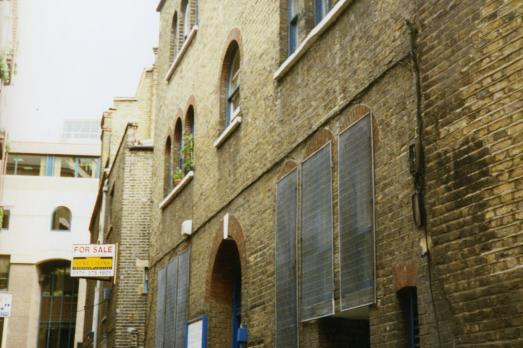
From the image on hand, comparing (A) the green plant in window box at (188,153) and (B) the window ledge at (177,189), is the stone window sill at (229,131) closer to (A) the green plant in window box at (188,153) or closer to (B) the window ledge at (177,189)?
(B) the window ledge at (177,189)

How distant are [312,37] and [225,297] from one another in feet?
19.1

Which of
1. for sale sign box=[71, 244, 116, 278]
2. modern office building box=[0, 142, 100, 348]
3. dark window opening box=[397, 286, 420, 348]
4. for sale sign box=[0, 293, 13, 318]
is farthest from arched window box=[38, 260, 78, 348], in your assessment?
dark window opening box=[397, 286, 420, 348]

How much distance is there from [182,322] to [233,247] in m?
2.37

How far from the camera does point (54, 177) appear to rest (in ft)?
182

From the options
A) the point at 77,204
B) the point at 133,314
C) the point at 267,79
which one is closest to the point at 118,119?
the point at 133,314

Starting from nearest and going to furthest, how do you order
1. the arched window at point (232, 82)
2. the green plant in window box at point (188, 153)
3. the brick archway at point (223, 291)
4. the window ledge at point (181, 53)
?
the brick archway at point (223, 291) → the arched window at point (232, 82) → the green plant in window box at point (188, 153) → the window ledge at point (181, 53)

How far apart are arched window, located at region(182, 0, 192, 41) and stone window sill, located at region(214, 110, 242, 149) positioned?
4.81 metres

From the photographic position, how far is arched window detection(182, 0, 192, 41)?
63.5ft

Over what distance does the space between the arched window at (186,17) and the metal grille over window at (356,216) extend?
402 inches

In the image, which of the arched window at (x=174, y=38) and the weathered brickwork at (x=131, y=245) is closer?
the arched window at (x=174, y=38)

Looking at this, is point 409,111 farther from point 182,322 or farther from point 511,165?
point 182,322

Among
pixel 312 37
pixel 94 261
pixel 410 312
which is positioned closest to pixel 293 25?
pixel 312 37

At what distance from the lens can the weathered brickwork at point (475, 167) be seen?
22.6 ft

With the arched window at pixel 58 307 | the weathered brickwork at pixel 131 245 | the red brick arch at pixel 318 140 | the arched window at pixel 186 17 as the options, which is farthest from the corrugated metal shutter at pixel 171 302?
the arched window at pixel 58 307
